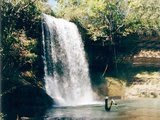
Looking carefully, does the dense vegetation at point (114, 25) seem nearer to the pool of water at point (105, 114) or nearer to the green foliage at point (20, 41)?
the green foliage at point (20, 41)

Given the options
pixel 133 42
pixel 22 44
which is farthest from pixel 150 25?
pixel 22 44

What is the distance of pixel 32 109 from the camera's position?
35.8 meters

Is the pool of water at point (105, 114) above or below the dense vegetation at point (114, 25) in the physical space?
below

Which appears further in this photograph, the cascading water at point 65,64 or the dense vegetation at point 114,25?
the dense vegetation at point 114,25

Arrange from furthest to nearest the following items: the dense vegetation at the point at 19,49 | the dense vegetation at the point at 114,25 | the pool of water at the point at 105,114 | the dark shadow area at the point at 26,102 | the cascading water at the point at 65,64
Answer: the dense vegetation at the point at 114,25, the cascading water at the point at 65,64, the dark shadow area at the point at 26,102, the pool of water at the point at 105,114, the dense vegetation at the point at 19,49

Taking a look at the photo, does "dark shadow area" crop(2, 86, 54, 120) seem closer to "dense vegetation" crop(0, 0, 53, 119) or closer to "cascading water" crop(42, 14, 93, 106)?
"dense vegetation" crop(0, 0, 53, 119)

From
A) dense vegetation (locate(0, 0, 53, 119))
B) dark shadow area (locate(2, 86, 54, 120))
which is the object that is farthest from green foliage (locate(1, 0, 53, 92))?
dark shadow area (locate(2, 86, 54, 120))

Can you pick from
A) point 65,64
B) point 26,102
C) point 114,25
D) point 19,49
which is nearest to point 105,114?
point 26,102

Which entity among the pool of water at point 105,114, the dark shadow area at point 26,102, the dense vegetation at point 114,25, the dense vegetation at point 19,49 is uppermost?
the dense vegetation at point 114,25

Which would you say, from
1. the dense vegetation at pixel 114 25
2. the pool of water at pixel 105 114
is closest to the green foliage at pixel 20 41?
the pool of water at pixel 105 114

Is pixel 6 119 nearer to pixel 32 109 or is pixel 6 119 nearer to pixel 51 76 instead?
pixel 32 109

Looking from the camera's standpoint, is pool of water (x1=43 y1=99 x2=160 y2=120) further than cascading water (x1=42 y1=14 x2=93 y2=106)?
No

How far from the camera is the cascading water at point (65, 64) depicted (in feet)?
151

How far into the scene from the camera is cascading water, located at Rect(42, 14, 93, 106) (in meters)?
46.0
